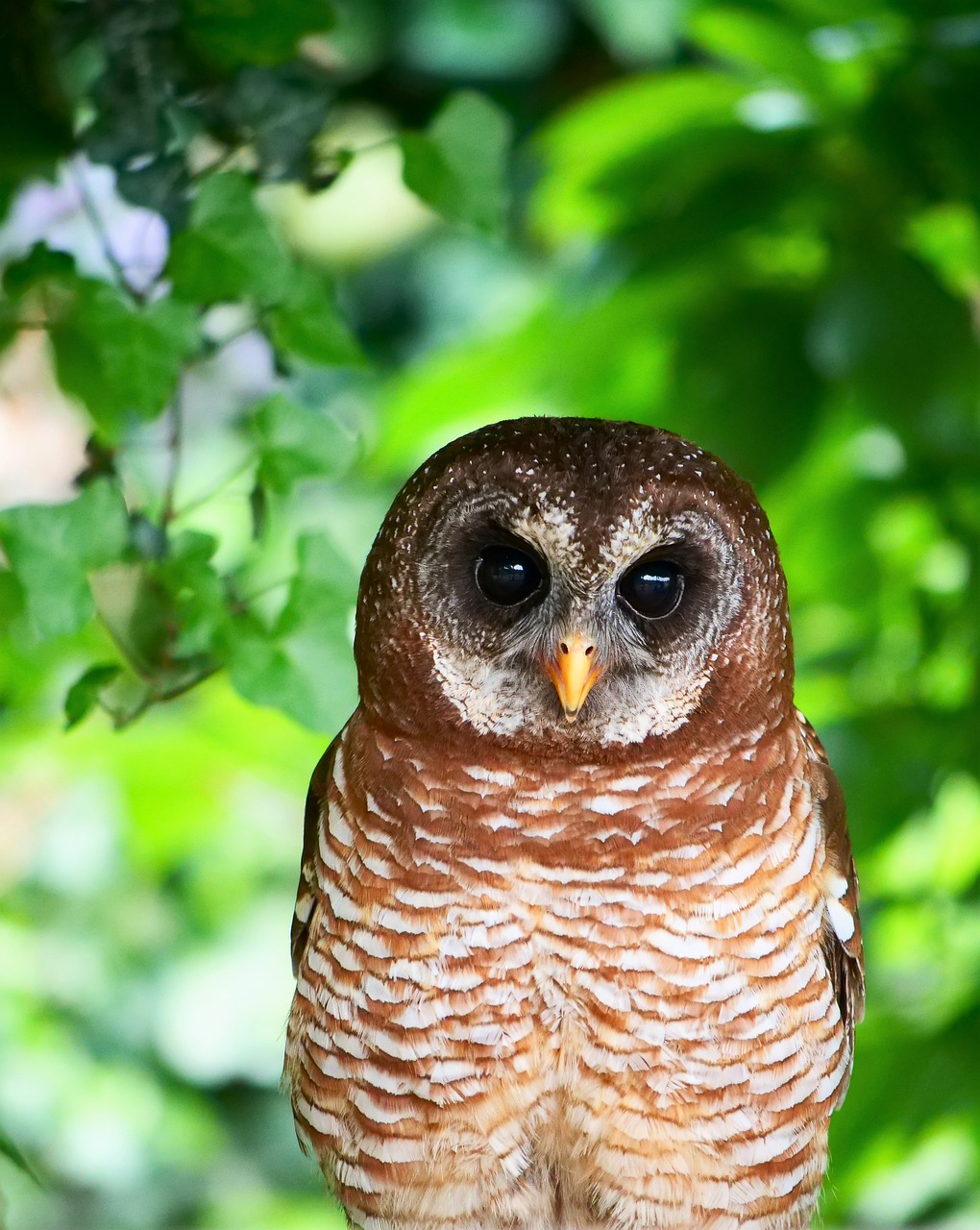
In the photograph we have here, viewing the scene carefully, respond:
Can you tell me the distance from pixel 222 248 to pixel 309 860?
48 centimetres

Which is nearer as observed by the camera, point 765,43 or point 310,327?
point 310,327

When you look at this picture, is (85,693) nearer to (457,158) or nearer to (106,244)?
(106,244)

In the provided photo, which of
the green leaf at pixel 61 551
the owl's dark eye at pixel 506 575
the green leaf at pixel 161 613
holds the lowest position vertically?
→ the owl's dark eye at pixel 506 575

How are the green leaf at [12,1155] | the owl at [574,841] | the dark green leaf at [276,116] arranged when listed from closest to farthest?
1. the green leaf at [12,1155]
2. the owl at [574,841]
3. the dark green leaf at [276,116]

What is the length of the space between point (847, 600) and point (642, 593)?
0.74 metres

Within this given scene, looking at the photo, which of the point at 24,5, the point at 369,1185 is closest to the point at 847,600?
the point at 369,1185

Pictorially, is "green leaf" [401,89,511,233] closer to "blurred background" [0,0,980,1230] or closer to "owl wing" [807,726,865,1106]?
"blurred background" [0,0,980,1230]

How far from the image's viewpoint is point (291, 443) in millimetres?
1002

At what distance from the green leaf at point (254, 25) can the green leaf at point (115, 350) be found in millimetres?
196

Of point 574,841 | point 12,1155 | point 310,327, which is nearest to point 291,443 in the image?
point 310,327

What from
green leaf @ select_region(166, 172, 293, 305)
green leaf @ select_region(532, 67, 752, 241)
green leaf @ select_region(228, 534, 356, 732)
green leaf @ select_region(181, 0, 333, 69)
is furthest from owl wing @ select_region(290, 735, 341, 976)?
green leaf @ select_region(532, 67, 752, 241)

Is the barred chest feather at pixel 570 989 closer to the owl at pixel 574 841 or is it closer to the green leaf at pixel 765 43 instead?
the owl at pixel 574 841

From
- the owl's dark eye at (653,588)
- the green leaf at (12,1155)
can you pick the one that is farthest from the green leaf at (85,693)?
the owl's dark eye at (653,588)

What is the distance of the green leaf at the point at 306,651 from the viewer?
0.99 metres
